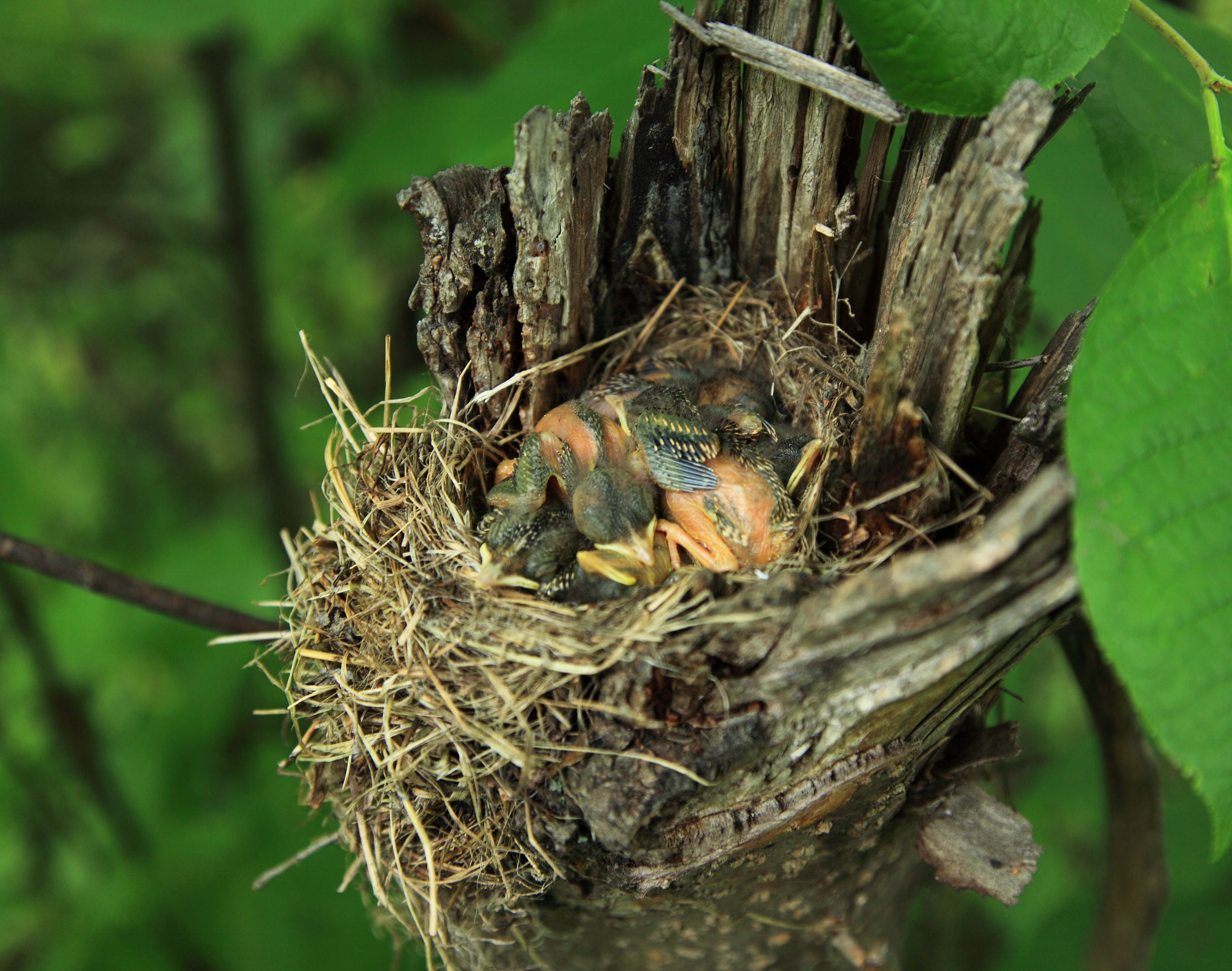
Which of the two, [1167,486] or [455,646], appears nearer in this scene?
[1167,486]

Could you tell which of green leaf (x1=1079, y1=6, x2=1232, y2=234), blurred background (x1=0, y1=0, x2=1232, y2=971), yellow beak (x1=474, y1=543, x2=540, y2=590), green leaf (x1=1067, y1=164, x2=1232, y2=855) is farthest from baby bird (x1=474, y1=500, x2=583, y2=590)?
green leaf (x1=1079, y1=6, x2=1232, y2=234)

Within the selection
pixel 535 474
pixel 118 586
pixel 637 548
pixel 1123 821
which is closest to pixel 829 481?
pixel 637 548

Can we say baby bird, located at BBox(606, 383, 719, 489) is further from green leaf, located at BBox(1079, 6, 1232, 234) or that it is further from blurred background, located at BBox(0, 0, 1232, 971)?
green leaf, located at BBox(1079, 6, 1232, 234)

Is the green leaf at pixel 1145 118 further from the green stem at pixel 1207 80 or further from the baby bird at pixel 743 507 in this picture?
the baby bird at pixel 743 507

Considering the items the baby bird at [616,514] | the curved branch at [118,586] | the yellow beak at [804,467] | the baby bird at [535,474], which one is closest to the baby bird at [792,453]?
the yellow beak at [804,467]

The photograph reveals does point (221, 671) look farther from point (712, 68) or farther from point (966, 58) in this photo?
point (966, 58)

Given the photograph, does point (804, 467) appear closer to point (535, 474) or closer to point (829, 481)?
point (829, 481)
